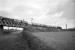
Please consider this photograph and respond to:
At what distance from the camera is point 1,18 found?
137 feet

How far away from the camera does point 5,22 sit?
148 ft

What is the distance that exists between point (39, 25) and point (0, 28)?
55.4m

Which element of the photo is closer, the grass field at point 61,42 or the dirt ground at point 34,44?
the dirt ground at point 34,44

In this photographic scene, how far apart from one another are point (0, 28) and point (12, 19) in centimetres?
978

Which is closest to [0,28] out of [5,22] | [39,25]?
[5,22]

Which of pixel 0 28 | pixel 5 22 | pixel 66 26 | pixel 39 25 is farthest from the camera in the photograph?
pixel 39 25

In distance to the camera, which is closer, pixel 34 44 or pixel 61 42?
pixel 34 44

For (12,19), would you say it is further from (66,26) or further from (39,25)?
(66,26)

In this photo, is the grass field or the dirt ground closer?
the dirt ground

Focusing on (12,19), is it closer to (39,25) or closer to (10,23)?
(10,23)

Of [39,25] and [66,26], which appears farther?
[39,25]

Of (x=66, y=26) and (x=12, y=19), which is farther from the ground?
(x=12, y=19)

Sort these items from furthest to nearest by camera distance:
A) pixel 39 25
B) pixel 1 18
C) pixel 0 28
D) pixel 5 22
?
1. pixel 39 25
2. pixel 0 28
3. pixel 5 22
4. pixel 1 18

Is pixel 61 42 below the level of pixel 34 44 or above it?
below
